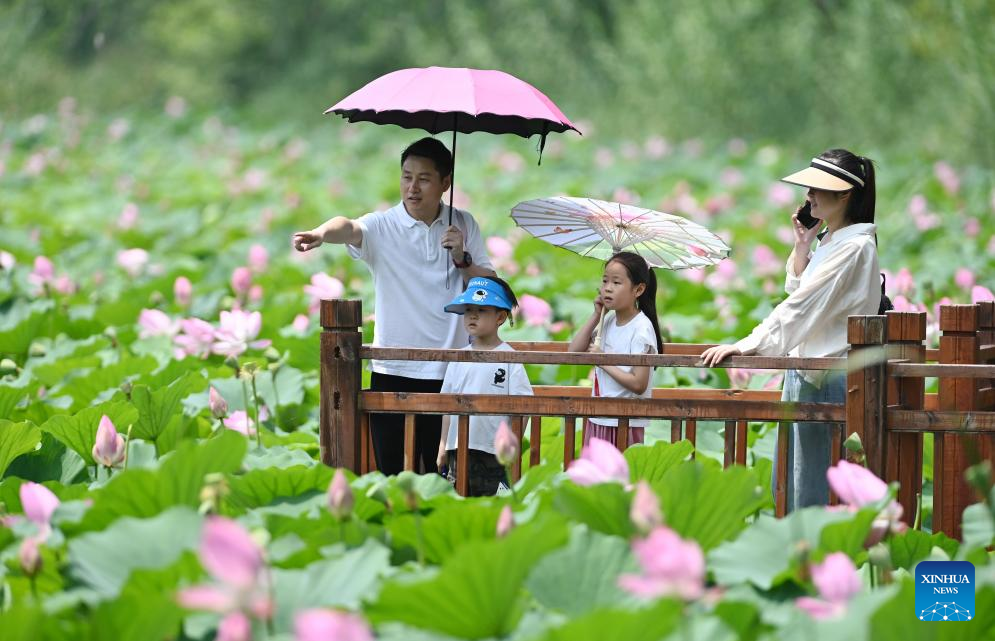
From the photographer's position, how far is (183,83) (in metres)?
21.0

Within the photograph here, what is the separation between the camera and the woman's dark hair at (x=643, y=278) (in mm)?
3229

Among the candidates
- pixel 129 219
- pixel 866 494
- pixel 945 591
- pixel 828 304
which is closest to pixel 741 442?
pixel 828 304

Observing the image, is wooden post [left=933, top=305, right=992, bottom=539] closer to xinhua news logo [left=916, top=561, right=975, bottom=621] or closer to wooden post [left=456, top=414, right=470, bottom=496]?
xinhua news logo [left=916, top=561, right=975, bottom=621]

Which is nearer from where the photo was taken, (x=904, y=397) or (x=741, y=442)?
(x=904, y=397)

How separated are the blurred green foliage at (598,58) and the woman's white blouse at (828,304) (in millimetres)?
5562

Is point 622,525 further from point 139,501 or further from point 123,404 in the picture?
point 123,404

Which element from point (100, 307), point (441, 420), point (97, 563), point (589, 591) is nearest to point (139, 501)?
point (97, 563)

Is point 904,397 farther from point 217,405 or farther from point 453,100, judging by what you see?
point 217,405

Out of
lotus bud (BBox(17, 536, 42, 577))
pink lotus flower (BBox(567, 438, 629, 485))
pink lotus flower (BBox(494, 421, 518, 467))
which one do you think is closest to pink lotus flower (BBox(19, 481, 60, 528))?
lotus bud (BBox(17, 536, 42, 577))

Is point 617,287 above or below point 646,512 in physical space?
above

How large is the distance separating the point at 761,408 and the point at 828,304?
341 millimetres

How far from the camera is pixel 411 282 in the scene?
337 cm

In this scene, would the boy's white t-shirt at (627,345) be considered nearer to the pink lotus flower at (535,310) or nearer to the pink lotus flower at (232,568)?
the pink lotus flower at (535,310)

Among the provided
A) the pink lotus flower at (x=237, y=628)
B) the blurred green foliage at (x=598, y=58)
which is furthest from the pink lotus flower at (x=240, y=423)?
the blurred green foliage at (x=598, y=58)
